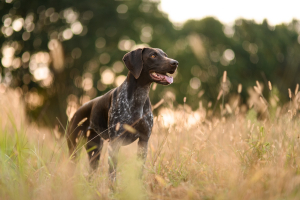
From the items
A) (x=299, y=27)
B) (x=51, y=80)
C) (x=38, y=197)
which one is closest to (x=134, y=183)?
(x=38, y=197)

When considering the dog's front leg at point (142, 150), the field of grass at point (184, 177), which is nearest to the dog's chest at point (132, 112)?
the dog's front leg at point (142, 150)

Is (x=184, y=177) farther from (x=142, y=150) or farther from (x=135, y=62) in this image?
(x=135, y=62)

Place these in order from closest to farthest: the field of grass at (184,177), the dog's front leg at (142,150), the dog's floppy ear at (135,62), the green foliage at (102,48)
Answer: the field of grass at (184,177) → the dog's front leg at (142,150) → the dog's floppy ear at (135,62) → the green foliage at (102,48)

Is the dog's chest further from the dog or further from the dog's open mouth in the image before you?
the dog's open mouth

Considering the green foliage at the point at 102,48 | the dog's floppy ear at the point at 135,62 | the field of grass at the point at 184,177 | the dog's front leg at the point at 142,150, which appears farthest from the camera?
the green foliage at the point at 102,48

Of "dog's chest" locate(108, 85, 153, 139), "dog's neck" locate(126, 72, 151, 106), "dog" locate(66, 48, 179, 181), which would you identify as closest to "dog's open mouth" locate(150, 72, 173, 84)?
"dog" locate(66, 48, 179, 181)

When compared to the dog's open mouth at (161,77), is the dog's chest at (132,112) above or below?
below

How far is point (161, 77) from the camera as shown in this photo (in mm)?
4402

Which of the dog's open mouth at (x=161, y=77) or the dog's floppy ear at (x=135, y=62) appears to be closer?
the dog's open mouth at (x=161, y=77)

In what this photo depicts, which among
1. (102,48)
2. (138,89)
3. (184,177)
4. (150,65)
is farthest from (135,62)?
(102,48)

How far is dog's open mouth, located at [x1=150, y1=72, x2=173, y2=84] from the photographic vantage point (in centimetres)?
429

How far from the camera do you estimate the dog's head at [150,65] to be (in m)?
4.34

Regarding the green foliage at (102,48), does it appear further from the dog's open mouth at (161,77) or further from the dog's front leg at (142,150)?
the dog's front leg at (142,150)

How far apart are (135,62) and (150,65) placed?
0.81 ft
